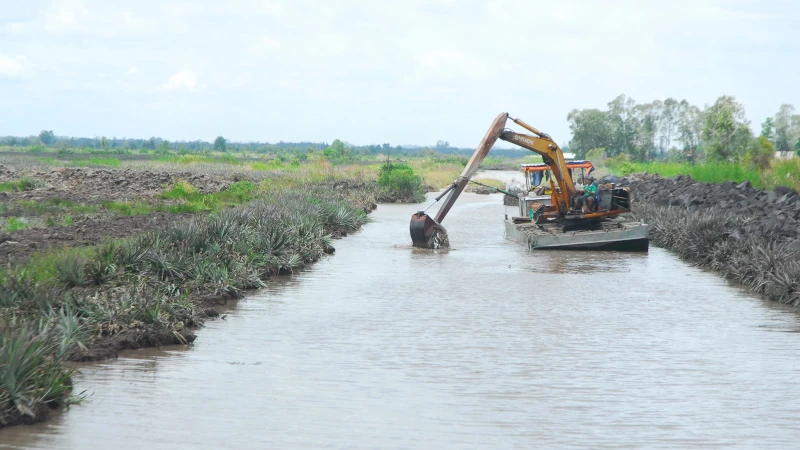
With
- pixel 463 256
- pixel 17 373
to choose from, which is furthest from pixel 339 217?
pixel 17 373

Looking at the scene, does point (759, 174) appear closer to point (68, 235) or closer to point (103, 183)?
point (68, 235)

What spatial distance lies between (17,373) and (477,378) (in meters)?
5.23

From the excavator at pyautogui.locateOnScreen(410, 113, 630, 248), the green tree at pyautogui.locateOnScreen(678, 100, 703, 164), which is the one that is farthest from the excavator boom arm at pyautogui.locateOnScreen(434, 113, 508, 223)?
the green tree at pyautogui.locateOnScreen(678, 100, 703, 164)

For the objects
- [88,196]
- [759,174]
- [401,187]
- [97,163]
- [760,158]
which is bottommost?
[88,196]

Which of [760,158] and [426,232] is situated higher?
[760,158]

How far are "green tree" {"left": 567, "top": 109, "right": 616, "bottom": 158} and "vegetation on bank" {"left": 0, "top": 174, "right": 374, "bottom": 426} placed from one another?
138740mm

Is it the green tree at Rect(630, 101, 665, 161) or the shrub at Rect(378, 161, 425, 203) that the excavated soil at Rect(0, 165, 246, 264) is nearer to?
the shrub at Rect(378, 161, 425, 203)

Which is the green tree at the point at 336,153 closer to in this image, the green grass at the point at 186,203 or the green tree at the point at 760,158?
the green tree at the point at 760,158

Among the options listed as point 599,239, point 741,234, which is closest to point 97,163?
point 599,239

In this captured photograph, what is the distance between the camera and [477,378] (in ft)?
36.4

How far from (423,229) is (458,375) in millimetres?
15821

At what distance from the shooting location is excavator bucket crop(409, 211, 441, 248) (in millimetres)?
26969

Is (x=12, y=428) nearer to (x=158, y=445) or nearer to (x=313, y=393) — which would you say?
(x=158, y=445)

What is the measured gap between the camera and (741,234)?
23.0 metres
